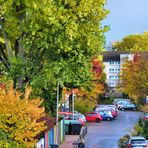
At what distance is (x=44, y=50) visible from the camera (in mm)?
39250

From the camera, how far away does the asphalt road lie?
156 ft

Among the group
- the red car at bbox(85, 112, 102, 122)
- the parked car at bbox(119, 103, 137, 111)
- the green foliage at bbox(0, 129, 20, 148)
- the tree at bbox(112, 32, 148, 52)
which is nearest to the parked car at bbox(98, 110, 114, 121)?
the red car at bbox(85, 112, 102, 122)

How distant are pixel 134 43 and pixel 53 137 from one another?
4924 inches

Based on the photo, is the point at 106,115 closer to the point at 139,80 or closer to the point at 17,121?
the point at 139,80

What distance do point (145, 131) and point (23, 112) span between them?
71.0 ft

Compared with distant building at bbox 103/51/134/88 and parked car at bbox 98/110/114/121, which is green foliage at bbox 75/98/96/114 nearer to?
parked car at bbox 98/110/114/121

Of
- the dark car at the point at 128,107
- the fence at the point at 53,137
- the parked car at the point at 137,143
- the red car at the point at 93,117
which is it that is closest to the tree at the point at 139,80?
the dark car at the point at 128,107

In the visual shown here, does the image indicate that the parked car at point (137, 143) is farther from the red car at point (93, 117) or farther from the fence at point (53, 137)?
the red car at point (93, 117)

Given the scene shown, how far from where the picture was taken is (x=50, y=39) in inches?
1452

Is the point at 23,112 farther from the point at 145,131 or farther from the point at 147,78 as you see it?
the point at 147,78

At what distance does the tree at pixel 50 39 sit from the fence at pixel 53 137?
10.4ft

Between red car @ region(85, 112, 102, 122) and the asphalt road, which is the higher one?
red car @ region(85, 112, 102, 122)

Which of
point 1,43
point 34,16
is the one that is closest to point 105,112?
point 1,43

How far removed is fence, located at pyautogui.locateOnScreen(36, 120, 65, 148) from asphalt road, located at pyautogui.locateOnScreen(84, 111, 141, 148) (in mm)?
2304
